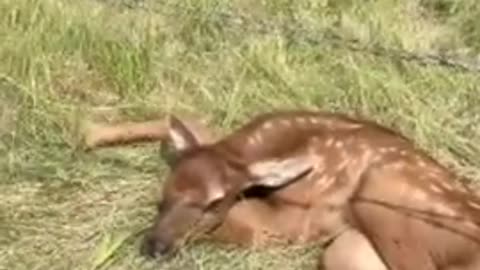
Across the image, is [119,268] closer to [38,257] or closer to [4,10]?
[38,257]

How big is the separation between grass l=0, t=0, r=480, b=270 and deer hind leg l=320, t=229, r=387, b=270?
5.4 inches

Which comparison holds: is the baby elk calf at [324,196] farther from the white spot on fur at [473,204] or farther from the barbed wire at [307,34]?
the barbed wire at [307,34]

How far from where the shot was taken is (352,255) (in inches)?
185

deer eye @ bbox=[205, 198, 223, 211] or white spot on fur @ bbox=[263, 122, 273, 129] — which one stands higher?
white spot on fur @ bbox=[263, 122, 273, 129]

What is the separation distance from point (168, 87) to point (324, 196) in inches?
40.3

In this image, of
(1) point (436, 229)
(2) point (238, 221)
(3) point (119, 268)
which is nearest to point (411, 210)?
(1) point (436, 229)

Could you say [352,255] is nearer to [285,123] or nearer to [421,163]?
[421,163]

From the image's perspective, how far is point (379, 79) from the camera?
5.62 m

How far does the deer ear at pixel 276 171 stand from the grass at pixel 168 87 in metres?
0.23

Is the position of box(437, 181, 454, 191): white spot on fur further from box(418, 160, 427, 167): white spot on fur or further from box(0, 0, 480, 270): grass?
box(0, 0, 480, 270): grass

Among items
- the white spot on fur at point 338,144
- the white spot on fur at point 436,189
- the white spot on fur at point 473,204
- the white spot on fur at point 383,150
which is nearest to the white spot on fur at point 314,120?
the white spot on fur at point 338,144

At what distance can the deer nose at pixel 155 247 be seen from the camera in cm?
468

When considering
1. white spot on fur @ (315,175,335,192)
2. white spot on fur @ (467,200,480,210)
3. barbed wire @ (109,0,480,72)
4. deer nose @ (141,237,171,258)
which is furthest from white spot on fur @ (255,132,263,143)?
barbed wire @ (109,0,480,72)

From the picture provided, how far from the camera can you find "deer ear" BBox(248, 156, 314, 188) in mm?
4789
